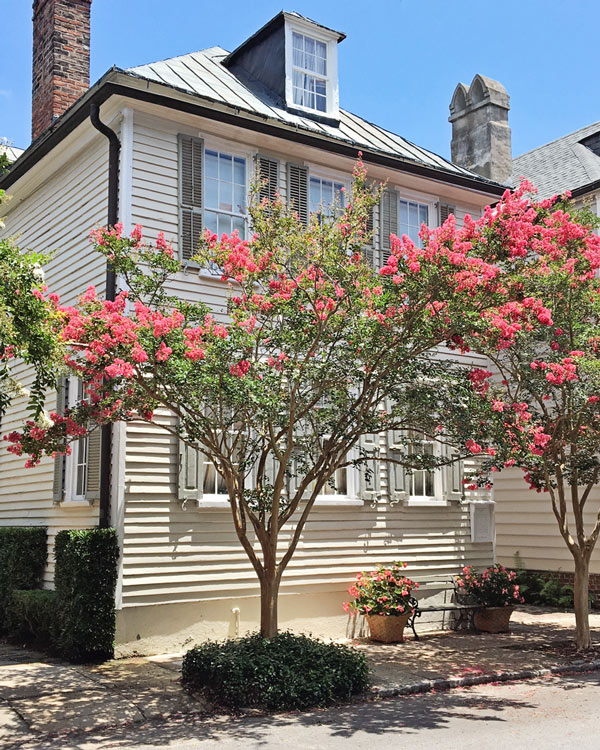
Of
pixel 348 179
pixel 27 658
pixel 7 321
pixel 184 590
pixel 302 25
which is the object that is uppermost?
pixel 302 25

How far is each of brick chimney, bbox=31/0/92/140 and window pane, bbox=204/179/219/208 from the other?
3.64 m

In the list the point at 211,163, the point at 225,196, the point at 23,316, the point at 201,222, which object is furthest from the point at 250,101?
the point at 23,316

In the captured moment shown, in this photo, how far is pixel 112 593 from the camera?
9617 millimetres

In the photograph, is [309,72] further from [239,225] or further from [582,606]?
[582,606]

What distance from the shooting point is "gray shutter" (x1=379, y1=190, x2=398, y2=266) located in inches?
514

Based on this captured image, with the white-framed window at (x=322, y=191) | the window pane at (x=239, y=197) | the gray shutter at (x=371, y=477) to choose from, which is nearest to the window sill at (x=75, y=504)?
the gray shutter at (x=371, y=477)

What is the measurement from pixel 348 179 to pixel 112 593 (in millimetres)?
7363

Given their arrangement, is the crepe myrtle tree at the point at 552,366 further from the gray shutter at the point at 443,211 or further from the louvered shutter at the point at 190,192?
the louvered shutter at the point at 190,192

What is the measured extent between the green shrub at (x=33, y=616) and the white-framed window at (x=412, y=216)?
308 inches

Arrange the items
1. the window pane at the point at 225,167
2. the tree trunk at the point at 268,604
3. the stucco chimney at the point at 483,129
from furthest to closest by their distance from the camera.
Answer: the stucco chimney at the point at 483,129
the window pane at the point at 225,167
the tree trunk at the point at 268,604

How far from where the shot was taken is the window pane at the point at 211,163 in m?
11.5

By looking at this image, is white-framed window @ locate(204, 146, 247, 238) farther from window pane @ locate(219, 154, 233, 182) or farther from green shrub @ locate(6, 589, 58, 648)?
green shrub @ locate(6, 589, 58, 648)

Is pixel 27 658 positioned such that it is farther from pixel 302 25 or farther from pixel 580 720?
pixel 302 25

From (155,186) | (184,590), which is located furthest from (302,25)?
(184,590)
